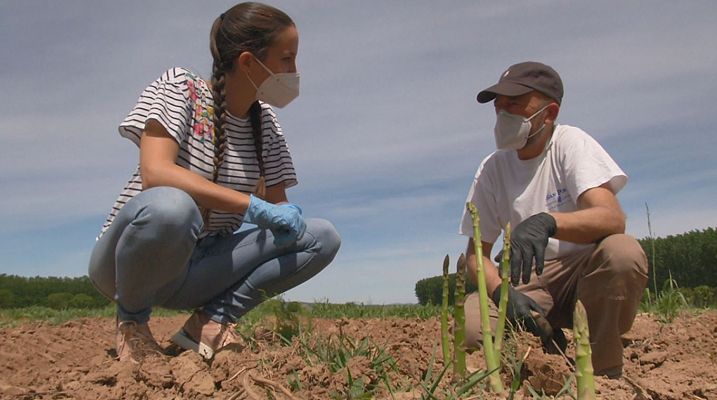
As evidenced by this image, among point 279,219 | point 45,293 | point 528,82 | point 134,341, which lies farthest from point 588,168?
point 45,293

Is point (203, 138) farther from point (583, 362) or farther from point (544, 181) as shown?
point (583, 362)

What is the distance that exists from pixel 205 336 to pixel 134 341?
0.97ft

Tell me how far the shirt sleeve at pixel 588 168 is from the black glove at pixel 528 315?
1.61ft

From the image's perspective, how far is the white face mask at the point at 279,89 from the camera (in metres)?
3.07

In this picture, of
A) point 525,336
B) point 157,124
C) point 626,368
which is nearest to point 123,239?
point 157,124

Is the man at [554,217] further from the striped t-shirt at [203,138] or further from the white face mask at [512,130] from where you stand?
the striped t-shirt at [203,138]

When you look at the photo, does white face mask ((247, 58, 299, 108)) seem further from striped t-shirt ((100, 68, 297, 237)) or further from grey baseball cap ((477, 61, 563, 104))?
grey baseball cap ((477, 61, 563, 104))

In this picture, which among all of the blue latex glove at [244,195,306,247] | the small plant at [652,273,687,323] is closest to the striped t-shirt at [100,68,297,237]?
the blue latex glove at [244,195,306,247]

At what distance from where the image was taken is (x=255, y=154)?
3.18 metres

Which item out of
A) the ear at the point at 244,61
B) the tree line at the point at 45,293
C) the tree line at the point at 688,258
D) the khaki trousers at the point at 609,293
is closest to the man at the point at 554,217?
the khaki trousers at the point at 609,293

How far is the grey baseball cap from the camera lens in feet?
10.1

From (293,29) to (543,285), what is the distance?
1.58 metres

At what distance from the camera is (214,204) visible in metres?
2.74

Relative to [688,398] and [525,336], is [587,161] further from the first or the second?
[688,398]
